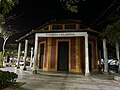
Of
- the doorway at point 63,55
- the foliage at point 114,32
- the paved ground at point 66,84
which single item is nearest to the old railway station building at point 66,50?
the doorway at point 63,55

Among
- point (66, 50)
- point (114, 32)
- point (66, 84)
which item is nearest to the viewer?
point (66, 84)

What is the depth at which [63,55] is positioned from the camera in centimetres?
1878

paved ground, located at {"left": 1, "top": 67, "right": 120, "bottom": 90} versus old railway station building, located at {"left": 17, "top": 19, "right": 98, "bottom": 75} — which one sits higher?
old railway station building, located at {"left": 17, "top": 19, "right": 98, "bottom": 75}

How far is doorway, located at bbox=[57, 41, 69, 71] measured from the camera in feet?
61.2

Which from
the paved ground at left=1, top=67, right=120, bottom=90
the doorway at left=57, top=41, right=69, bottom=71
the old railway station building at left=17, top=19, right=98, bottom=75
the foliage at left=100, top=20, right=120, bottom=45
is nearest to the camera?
the paved ground at left=1, top=67, right=120, bottom=90

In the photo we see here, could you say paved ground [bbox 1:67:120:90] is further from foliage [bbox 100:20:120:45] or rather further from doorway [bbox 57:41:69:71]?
doorway [bbox 57:41:69:71]

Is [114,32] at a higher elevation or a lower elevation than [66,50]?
higher

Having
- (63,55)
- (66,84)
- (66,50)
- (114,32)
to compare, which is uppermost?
Answer: (114,32)

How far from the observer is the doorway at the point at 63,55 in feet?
61.2

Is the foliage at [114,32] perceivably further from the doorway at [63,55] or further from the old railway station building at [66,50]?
the doorway at [63,55]

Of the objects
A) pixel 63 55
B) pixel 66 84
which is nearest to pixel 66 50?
pixel 63 55

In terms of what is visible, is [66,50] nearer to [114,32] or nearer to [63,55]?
[63,55]

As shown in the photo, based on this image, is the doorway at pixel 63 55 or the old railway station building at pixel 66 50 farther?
the doorway at pixel 63 55

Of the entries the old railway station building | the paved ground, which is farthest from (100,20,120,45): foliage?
the old railway station building
